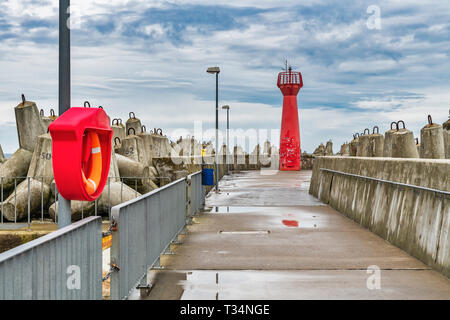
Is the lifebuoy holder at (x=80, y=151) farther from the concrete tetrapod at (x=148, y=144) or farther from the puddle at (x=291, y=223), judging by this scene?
the concrete tetrapod at (x=148, y=144)

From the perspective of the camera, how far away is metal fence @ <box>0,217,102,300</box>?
3156 mm

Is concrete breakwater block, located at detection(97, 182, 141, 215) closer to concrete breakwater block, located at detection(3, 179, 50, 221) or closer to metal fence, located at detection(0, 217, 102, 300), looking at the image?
concrete breakwater block, located at detection(3, 179, 50, 221)

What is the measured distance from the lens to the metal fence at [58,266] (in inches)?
124

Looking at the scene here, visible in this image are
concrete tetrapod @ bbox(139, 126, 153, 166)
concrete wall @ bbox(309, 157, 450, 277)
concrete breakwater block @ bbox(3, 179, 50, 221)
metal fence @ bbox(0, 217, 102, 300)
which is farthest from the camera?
concrete tetrapod @ bbox(139, 126, 153, 166)

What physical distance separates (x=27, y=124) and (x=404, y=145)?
15851 mm

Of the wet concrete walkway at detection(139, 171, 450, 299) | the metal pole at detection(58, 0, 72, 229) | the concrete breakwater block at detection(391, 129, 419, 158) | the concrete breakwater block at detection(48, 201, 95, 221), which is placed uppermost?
the metal pole at detection(58, 0, 72, 229)

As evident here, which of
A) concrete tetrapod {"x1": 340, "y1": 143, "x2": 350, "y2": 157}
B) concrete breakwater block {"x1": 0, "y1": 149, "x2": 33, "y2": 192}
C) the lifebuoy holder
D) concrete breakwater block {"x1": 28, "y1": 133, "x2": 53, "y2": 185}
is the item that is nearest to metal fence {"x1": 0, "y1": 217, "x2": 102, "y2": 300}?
the lifebuoy holder

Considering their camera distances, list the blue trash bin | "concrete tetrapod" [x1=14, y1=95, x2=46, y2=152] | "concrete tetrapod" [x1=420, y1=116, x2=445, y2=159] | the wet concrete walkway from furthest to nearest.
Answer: "concrete tetrapod" [x1=14, y1=95, x2=46, y2=152], "concrete tetrapod" [x1=420, y1=116, x2=445, y2=159], the blue trash bin, the wet concrete walkway

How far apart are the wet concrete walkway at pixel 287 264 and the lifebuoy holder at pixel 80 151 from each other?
1823mm

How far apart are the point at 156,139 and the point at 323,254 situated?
24.4 meters

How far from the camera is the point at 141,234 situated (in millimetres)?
6305

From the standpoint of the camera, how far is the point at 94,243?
4621 mm

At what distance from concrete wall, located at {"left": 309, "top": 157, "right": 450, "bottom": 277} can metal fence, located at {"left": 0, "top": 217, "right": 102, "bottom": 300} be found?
514 centimetres

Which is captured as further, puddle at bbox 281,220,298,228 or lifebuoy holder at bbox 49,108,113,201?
puddle at bbox 281,220,298,228
